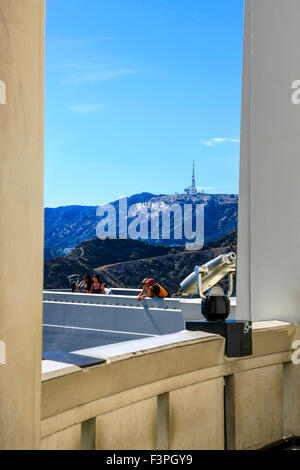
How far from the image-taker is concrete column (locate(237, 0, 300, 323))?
127 inches

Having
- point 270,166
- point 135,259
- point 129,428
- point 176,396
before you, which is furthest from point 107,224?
point 129,428

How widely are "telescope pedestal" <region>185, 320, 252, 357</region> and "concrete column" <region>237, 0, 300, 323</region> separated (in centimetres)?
63

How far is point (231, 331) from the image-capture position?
259 centimetres

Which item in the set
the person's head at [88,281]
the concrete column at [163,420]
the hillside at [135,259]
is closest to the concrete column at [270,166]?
the concrete column at [163,420]

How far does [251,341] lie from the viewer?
2.75 meters

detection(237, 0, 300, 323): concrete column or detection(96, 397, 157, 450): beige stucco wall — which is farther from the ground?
detection(237, 0, 300, 323): concrete column

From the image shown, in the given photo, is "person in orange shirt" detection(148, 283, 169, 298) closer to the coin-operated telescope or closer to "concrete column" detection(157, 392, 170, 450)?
the coin-operated telescope

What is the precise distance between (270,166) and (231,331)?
114 centimetres

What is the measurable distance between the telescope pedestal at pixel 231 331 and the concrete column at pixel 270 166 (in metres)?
0.63

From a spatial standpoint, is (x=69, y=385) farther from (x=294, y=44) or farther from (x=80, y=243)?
(x=80, y=243)

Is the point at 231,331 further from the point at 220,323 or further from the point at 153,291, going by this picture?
the point at 153,291

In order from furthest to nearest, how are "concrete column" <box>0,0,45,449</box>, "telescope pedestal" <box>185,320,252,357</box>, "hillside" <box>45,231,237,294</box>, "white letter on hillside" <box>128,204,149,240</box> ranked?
"white letter on hillside" <box>128,204,149,240</box>
"hillside" <box>45,231,237,294</box>
"telescope pedestal" <box>185,320,252,357</box>
"concrete column" <box>0,0,45,449</box>

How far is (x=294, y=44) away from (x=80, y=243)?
30996 mm

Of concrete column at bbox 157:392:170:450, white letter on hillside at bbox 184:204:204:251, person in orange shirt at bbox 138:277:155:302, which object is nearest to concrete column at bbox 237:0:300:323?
concrete column at bbox 157:392:170:450
